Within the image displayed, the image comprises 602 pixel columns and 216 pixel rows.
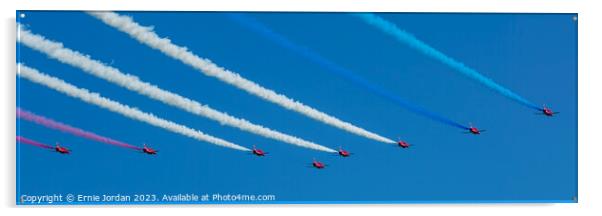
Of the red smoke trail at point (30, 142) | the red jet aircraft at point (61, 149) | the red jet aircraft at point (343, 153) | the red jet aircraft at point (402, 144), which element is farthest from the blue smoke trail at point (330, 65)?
the red smoke trail at point (30, 142)

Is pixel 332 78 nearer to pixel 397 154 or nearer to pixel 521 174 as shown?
pixel 397 154

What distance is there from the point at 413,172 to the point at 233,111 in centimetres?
180

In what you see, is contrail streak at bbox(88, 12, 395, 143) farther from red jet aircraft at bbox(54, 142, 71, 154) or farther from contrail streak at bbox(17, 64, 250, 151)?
red jet aircraft at bbox(54, 142, 71, 154)

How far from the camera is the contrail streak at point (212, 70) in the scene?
7.69 meters

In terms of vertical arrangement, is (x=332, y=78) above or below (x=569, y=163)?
above

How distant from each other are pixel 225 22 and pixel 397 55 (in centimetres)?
165

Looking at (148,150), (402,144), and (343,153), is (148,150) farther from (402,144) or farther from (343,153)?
(402,144)

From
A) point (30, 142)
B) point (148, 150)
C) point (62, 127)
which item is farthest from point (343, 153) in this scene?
point (30, 142)

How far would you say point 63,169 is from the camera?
7.70m

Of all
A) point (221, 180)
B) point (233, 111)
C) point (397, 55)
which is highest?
point (397, 55)

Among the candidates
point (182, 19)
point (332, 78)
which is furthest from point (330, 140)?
point (182, 19)

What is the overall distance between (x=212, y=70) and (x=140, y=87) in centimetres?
68

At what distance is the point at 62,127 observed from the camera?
765 cm

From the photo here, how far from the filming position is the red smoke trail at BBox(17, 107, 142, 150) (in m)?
7.62
